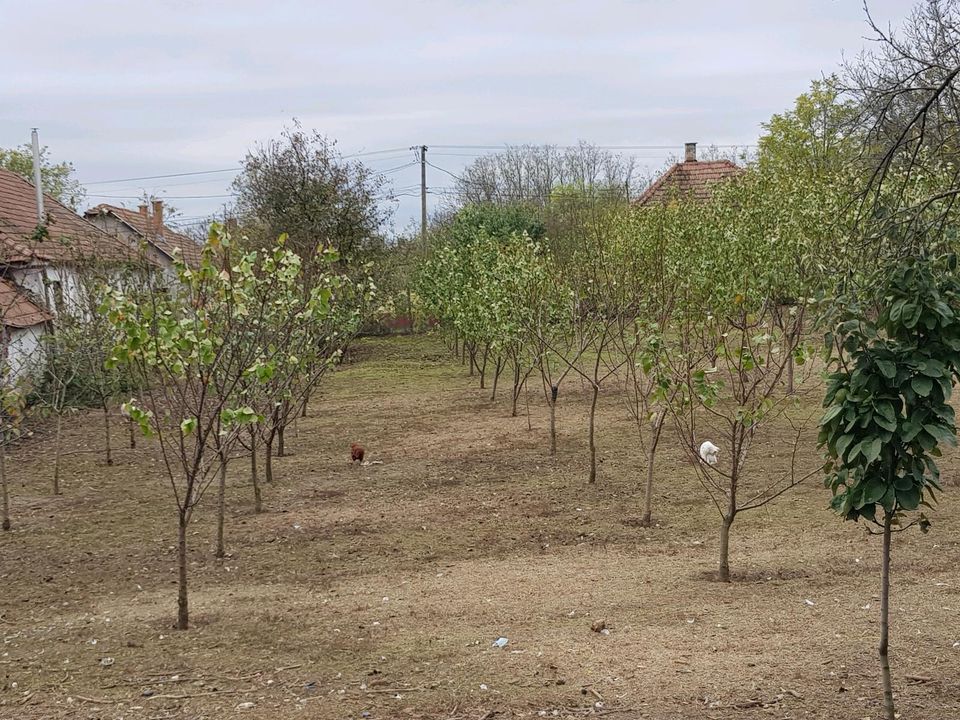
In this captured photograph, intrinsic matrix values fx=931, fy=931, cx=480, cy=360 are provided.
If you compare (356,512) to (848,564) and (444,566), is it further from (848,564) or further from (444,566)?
(848,564)

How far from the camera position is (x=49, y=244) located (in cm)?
2219

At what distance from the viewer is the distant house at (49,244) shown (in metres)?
15.2

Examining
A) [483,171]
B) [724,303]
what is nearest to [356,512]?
[724,303]

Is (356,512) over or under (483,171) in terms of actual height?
under

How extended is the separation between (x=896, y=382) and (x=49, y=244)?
21756 millimetres

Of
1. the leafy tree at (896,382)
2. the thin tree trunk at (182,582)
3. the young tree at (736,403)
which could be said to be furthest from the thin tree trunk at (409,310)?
the leafy tree at (896,382)

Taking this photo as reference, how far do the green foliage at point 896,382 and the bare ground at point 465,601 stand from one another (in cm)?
145

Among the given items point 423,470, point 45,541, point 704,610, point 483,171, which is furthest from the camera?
point 483,171

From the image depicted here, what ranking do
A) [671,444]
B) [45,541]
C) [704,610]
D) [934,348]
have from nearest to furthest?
[934,348], [704,610], [45,541], [671,444]

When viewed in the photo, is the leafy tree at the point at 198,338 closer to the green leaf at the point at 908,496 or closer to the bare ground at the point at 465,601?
the bare ground at the point at 465,601

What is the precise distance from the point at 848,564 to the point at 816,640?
6.59ft

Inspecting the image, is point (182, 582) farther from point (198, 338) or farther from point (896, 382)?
point (896, 382)

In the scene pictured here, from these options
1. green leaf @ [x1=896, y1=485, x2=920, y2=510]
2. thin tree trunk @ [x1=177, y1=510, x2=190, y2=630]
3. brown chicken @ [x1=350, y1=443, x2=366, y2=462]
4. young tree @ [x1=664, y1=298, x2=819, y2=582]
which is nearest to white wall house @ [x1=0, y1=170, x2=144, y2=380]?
thin tree trunk @ [x1=177, y1=510, x2=190, y2=630]

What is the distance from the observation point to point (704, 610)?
277 inches
